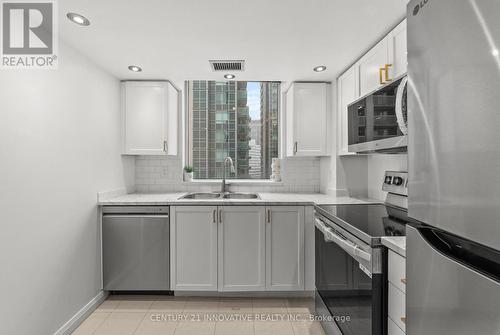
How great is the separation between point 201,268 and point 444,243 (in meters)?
2.20

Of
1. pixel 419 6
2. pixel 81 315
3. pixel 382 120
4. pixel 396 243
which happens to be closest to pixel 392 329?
pixel 396 243

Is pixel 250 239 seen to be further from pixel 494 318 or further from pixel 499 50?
pixel 499 50

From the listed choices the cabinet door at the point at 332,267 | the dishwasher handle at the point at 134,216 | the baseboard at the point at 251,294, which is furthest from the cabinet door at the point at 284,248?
the dishwasher handle at the point at 134,216

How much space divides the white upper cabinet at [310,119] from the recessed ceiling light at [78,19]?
6.55 feet

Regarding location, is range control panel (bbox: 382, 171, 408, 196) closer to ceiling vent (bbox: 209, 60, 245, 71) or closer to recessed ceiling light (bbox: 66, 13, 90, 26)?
ceiling vent (bbox: 209, 60, 245, 71)

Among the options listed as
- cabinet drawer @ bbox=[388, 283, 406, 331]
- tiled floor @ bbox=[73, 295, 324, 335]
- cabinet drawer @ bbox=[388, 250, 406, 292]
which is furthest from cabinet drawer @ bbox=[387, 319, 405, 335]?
tiled floor @ bbox=[73, 295, 324, 335]

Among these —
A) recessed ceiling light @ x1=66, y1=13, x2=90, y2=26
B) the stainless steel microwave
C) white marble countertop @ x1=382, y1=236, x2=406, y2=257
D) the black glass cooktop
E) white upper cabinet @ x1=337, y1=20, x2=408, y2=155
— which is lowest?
white marble countertop @ x1=382, y1=236, x2=406, y2=257

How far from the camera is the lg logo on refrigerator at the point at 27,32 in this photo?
5.21 feet

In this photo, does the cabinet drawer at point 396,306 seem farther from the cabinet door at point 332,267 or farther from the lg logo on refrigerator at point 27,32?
the lg logo on refrigerator at point 27,32

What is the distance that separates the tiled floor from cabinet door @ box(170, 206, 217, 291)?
7.5 inches

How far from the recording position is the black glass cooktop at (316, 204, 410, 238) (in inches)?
56.4

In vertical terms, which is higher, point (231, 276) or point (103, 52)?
point (103, 52)

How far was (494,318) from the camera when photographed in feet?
1.80

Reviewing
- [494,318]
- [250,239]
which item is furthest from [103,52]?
[494,318]
